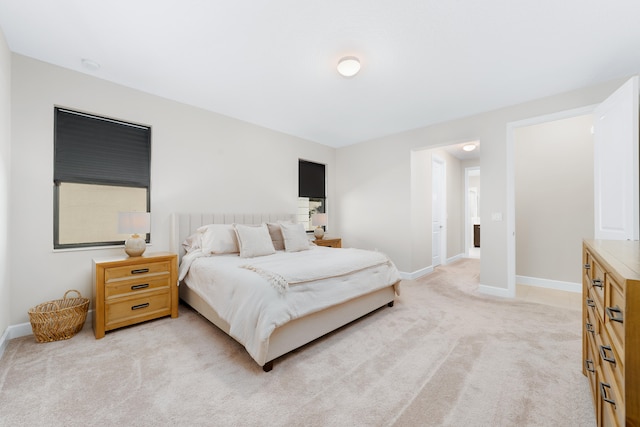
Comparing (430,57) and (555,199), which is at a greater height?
Result: (430,57)

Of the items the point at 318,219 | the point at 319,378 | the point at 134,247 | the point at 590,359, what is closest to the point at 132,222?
the point at 134,247

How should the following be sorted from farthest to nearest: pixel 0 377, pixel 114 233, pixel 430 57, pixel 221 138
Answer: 1. pixel 221 138
2. pixel 114 233
3. pixel 430 57
4. pixel 0 377

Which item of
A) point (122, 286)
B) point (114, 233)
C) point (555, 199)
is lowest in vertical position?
point (122, 286)

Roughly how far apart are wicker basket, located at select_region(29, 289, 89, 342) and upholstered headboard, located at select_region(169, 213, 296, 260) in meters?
1.04

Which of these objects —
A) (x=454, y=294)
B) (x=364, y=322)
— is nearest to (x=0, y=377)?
(x=364, y=322)

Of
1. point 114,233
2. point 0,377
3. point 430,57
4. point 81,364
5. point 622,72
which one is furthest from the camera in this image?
point 114,233

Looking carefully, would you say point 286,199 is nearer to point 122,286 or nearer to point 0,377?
point 122,286

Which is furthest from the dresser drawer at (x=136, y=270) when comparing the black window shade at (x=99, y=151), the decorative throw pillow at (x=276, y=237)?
the decorative throw pillow at (x=276, y=237)

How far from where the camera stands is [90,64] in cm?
267

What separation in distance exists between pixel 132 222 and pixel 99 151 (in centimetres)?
102

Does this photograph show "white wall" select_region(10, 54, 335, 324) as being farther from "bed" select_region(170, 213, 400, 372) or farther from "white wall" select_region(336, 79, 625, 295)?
"white wall" select_region(336, 79, 625, 295)

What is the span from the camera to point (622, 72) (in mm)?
2816

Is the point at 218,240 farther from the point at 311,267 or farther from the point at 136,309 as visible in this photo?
the point at 311,267

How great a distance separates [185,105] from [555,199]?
19.0 ft
